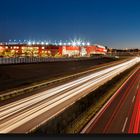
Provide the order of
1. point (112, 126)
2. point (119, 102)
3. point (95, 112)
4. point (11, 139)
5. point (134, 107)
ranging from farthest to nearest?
1. point (119, 102)
2. point (134, 107)
3. point (95, 112)
4. point (112, 126)
5. point (11, 139)

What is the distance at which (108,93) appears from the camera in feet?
139

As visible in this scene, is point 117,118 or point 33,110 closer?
point 117,118

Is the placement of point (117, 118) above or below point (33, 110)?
below

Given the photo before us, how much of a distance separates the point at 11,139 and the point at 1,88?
85.9 ft

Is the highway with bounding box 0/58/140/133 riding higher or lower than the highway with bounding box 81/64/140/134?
higher

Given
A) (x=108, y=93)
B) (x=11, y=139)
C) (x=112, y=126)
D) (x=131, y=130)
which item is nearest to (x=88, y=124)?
(x=112, y=126)

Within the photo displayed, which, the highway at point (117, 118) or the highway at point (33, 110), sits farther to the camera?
the highway at point (117, 118)

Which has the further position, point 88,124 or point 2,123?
point 88,124

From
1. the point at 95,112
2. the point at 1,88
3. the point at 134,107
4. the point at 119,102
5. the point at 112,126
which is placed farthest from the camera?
the point at 1,88

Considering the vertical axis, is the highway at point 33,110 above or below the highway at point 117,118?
above

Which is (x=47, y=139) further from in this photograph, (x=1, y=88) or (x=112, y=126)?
(x=1, y=88)

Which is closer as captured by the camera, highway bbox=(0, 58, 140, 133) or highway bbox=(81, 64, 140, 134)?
highway bbox=(0, 58, 140, 133)

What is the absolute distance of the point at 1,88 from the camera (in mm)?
41344

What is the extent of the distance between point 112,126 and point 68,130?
3884mm
